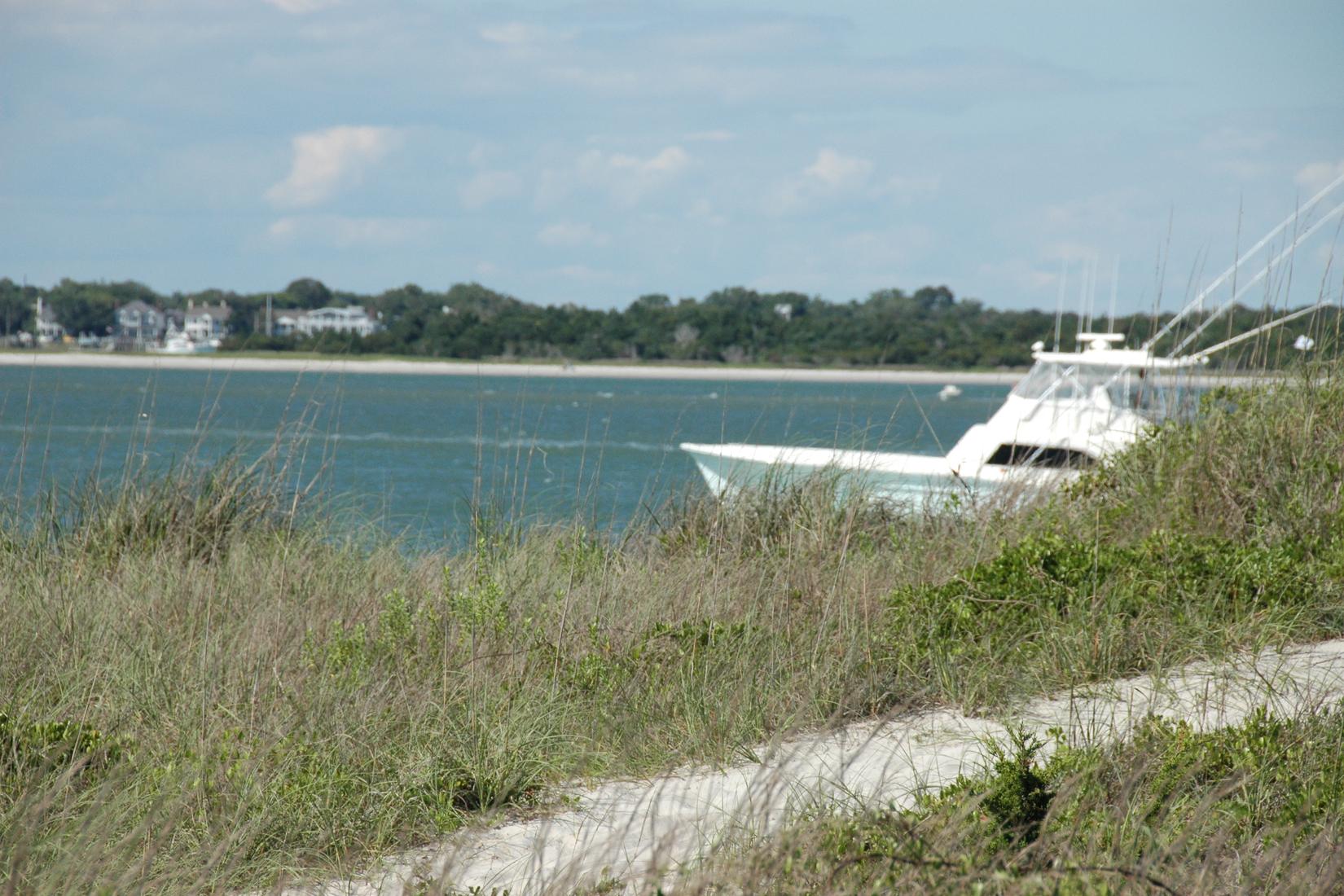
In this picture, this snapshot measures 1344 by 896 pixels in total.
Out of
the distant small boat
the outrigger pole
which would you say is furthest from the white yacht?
the distant small boat

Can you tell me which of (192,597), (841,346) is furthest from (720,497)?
(841,346)

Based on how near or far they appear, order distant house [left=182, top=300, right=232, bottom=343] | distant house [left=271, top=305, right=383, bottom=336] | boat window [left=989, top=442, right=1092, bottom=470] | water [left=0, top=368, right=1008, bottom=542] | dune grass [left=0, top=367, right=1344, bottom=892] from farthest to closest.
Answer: distant house [left=182, top=300, right=232, bottom=343]
distant house [left=271, top=305, right=383, bottom=336]
boat window [left=989, top=442, right=1092, bottom=470]
water [left=0, top=368, right=1008, bottom=542]
dune grass [left=0, top=367, right=1344, bottom=892]

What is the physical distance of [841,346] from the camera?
42281 millimetres

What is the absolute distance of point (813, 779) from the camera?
3750 mm

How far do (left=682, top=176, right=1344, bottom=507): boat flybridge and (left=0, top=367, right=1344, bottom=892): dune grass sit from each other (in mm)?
997

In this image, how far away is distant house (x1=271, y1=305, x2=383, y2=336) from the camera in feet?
39.3

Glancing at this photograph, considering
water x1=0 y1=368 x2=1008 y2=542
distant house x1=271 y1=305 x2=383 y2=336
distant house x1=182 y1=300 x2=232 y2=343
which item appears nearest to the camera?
water x1=0 y1=368 x2=1008 y2=542

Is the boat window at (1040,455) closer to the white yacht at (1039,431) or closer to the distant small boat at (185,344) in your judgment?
the white yacht at (1039,431)

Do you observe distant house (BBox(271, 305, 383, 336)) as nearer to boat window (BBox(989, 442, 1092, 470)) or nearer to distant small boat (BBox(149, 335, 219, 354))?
distant small boat (BBox(149, 335, 219, 354))

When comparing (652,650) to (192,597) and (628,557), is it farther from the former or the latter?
(192,597)

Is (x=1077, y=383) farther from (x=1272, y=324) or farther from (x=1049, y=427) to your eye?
(x=1272, y=324)

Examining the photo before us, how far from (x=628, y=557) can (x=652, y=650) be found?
1.53 m

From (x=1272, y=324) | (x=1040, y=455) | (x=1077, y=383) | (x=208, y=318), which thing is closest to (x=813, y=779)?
(x=1272, y=324)

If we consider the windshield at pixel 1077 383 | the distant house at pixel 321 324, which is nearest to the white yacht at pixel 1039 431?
the windshield at pixel 1077 383
